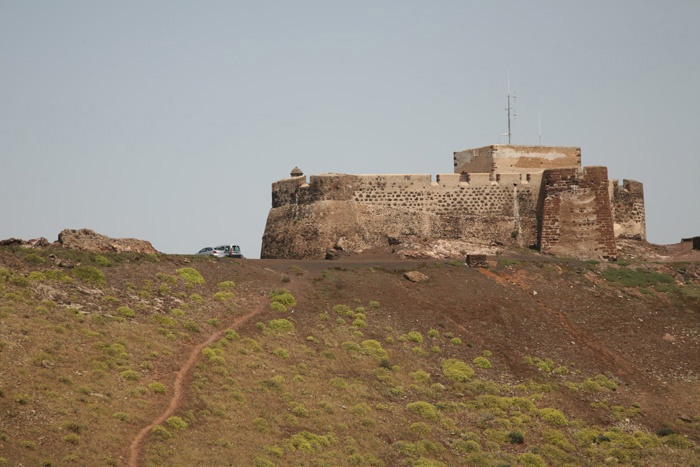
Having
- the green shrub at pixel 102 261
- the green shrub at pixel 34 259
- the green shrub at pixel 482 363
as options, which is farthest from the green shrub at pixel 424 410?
the green shrub at pixel 34 259

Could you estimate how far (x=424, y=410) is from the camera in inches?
1344

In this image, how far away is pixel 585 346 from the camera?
43.2m

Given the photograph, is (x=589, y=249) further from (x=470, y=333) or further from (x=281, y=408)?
(x=281, y=408)

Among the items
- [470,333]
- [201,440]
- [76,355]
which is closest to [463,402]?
[470,333]

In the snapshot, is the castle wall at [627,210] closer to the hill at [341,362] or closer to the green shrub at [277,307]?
the hill at [341,362]

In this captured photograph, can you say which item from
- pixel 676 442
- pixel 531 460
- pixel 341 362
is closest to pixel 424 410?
pixel 531 460

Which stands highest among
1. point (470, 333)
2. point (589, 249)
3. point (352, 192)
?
point (352, 192)

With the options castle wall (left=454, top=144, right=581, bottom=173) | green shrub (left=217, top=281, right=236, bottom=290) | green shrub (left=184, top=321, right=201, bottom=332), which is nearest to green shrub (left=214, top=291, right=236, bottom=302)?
green shrub (left=217, top=281, right=236, bottom=290)

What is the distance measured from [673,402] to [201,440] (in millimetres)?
22900

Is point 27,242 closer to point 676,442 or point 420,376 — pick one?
point 420,376

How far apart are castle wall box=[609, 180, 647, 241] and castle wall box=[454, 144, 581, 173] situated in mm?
4468

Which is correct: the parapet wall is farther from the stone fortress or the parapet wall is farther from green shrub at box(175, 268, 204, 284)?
green shrub at box(175, 268, 204, 284)

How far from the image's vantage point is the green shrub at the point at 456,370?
3822 centimetres

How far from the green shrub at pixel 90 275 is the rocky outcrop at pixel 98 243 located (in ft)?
17.7
